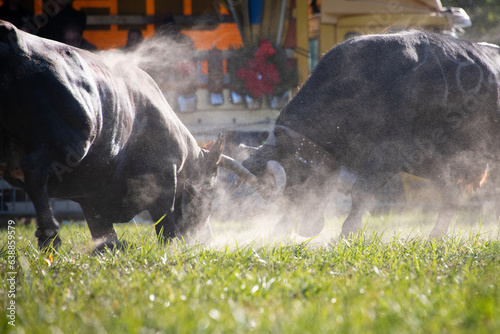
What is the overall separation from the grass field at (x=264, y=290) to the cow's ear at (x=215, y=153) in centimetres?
121

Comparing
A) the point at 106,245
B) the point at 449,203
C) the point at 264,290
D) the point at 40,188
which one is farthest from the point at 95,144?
the point at 449,203

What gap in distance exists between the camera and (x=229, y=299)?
7.25ft

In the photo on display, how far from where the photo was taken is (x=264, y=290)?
2.36 metres

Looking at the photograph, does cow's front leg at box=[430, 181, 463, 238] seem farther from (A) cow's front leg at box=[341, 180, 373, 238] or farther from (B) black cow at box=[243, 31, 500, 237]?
(A) cow's front leg at box=[341, 180, 373, 238]

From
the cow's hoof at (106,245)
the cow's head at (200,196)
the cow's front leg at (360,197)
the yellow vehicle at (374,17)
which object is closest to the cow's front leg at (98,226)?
the cow's hoof at (106,245)

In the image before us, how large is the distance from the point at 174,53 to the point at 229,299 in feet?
22.4

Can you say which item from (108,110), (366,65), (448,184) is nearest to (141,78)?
(108,110)

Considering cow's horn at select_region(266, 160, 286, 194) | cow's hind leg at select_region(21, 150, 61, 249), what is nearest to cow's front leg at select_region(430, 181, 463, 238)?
cow's horn at select_region(266, 160, 286, 194)

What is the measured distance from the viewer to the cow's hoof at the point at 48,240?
305cm

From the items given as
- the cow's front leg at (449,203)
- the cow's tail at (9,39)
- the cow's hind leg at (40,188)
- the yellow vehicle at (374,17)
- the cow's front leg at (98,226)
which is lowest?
the cow's front leg at (449,203)

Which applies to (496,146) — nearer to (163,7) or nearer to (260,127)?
(260,127)

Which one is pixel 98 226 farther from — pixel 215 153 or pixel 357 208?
pixel 357 208

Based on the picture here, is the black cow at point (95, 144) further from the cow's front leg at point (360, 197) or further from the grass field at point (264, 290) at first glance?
the cow's front leg at point (360, 197)

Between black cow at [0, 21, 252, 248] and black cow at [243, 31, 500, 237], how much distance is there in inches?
28.5
